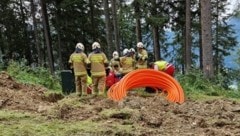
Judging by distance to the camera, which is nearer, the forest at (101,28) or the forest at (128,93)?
the forest at (128,93)

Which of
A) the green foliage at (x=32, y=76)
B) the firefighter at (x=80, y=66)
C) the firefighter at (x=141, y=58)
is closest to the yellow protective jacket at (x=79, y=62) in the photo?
the firefighter at (x=80, y=66)

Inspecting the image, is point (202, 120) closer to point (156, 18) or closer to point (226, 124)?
point (226, 124)

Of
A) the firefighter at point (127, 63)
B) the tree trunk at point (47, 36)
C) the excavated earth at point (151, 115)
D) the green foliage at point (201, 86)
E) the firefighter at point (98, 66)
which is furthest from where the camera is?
the tree trunk at point (47, 36)

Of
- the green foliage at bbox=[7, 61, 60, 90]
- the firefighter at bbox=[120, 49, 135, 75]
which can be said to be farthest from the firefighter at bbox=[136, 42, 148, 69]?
the green foliage at bbox=[7, 61, 60, 90]

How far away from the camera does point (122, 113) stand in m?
8.72

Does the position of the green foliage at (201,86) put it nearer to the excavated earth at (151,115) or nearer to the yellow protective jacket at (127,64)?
the yellow protective jacket at (127,64)

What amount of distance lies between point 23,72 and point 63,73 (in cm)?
455

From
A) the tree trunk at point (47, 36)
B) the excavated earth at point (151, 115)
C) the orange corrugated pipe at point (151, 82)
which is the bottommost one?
the excavated earth at point (151, 115)

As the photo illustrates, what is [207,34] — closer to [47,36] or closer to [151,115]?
[151,115]

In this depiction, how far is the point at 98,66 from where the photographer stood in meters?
14.3

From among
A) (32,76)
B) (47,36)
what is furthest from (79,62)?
(47,36)

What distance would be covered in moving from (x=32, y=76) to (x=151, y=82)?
6.85m

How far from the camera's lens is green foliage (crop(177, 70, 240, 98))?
1706 centimetres

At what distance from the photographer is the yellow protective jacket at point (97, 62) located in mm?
14219
